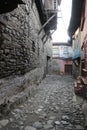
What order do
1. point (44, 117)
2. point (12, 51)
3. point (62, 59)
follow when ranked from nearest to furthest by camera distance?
point (44, 117) → point (12, 51) → point (62, 59)

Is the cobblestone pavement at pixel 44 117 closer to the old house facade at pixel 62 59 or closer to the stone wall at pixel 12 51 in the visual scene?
the stone wall at pixel 12 51

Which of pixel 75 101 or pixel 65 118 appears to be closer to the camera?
pixel 65 118

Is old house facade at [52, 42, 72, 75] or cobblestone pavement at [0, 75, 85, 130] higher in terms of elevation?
old house facade at [52, 42, 72, 75]

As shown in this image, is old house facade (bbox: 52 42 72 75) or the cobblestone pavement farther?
old house facade (bbox: 52 42 72 75)

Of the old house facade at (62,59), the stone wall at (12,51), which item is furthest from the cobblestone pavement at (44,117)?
the old house facade at (62,59)

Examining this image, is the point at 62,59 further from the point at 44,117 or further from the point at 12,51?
the point at 44,117

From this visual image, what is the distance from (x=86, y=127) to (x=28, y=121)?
49.2 inches

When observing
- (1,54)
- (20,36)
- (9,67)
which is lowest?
(9,67)

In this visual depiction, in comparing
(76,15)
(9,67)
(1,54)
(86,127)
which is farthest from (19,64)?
(76,15)

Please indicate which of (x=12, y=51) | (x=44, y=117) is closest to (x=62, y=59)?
(x=12, y=51)

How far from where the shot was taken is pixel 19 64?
4.97 meters

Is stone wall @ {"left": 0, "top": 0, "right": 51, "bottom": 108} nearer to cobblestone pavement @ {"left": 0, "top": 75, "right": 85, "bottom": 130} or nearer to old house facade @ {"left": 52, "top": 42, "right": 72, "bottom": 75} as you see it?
cobblestone pavement @ {"left": 0, "top": 75, "right": 85, "bottom": 130}

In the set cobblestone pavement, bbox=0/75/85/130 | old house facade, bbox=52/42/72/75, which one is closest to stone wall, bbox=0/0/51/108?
cobblestone pavement, bbox=0/75/85/130

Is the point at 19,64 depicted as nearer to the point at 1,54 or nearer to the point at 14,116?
the point at 1,54
